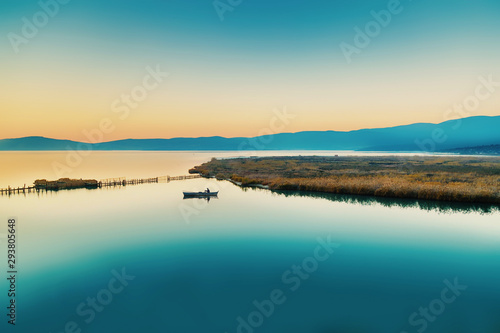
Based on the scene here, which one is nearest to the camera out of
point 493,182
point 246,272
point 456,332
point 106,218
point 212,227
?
point 456,332

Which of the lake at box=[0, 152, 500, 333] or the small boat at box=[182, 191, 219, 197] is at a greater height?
the small boat at box=[182, 191, 219, 197]

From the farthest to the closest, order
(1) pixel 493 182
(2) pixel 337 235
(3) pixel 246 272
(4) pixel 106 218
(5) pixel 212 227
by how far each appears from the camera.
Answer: (1) pixel 493 182 < (4) pixel 106 218 < (5) pixel 212 227 < (2) pixel 337 235 < (3) pixel 246 272

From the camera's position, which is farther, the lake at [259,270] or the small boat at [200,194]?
the small boat at [200,194]

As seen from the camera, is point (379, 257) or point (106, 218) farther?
point (106, 218)

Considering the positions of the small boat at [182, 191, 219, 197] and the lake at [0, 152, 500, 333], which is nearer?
the lake at [0, 152, 500, 333]

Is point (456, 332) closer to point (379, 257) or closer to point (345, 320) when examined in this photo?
point (345, 320)

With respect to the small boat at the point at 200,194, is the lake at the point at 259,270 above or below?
below

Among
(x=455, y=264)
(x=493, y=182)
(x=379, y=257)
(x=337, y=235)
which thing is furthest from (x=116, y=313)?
(x=493, y=182)

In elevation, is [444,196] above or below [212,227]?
above
